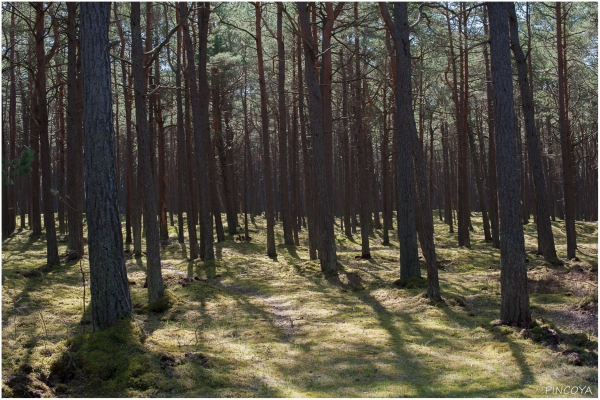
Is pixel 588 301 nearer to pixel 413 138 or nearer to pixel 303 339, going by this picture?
pixel 413 138

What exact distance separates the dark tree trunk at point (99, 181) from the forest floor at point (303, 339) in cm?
51

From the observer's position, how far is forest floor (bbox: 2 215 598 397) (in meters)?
6.25

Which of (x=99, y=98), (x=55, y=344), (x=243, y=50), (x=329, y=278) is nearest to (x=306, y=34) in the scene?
(x=329, y=278)

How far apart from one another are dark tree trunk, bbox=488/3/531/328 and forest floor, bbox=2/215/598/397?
518 millimetres

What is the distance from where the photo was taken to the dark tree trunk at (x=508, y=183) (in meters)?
8.57

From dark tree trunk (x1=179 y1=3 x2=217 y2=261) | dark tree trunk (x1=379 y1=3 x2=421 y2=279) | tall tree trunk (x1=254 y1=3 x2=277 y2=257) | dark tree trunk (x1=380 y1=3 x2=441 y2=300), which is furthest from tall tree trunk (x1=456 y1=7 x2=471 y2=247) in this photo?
dark tree trunk (x1=380 y1=3 x2=441 y2=300)

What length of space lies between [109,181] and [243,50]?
20.7m

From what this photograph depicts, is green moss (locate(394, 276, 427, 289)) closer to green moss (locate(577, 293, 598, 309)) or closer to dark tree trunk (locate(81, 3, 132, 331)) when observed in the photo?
green moss (locate(577, 293, 598, 309))

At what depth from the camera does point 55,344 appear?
7.36 m

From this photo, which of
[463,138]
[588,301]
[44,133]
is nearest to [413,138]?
[588,301]

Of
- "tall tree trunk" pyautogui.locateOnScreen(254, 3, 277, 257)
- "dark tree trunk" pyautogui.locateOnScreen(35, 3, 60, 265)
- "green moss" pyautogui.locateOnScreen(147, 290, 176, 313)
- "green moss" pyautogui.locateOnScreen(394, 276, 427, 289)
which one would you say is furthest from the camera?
"tall tree trunk" pyautogui.locateOnScreen(254, 3, 277, 257)

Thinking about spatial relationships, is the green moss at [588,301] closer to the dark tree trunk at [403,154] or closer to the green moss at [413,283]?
the green moss at [413,283]

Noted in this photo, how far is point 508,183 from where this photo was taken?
28.3ft

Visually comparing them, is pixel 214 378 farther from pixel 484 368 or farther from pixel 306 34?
pixel 306 34
